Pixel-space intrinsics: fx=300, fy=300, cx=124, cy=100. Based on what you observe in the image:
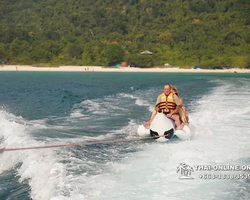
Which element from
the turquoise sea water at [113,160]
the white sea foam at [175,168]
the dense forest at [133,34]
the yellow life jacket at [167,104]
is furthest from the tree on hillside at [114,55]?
the yellow life jacket at [167,104]

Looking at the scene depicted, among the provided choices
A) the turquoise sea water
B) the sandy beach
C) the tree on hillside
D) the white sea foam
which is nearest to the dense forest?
the tree on hillside

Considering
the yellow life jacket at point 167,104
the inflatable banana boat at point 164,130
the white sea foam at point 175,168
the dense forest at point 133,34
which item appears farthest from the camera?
the dense forest at point 133,34

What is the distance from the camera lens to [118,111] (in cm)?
1193

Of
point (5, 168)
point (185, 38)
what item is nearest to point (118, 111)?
point (5, 168)

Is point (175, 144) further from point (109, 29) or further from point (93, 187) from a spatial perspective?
point (109, 29)

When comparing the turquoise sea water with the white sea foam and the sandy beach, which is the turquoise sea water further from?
the sandy beach

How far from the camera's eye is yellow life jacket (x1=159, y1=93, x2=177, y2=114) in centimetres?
737

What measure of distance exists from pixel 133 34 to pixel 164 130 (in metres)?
77.1

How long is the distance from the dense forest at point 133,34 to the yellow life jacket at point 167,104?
1982 inches

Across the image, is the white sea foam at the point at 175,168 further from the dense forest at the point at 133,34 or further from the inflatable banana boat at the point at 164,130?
the dense forest at the point at 133,34

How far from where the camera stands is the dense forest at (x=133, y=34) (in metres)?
60.6

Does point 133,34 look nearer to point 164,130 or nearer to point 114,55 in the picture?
point 114,55

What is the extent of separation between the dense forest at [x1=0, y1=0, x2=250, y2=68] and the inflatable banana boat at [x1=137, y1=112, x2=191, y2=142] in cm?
5082

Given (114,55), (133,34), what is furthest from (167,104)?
(133,34)
